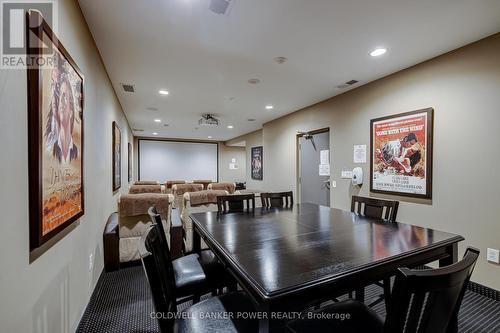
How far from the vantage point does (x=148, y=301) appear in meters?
2.24

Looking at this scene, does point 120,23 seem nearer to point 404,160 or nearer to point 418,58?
point 418,58

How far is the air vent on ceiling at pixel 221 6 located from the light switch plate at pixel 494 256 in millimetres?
3235

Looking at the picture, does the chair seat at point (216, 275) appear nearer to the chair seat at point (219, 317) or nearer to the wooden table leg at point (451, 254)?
the chair seat at point (219, 317)

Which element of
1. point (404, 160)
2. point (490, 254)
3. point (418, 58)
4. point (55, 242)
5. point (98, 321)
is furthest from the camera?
point (404, 160)

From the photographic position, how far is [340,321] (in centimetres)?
117

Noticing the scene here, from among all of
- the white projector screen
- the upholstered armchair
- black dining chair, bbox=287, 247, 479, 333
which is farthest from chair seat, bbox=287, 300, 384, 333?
the white projector screen

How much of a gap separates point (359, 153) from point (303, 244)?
9.05 ft

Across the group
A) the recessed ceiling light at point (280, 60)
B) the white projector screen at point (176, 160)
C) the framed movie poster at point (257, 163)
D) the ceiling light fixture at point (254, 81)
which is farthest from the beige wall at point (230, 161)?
the recessed ceiling light at point (280, 60)

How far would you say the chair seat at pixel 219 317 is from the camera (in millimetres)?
1135

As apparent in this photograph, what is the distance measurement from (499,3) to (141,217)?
13.1ft

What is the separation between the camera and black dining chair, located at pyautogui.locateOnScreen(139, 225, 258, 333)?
1037 millimetres

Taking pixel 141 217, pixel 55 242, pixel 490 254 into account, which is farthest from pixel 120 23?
pixel 490 254

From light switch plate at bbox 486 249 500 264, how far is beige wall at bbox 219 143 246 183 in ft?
28.8

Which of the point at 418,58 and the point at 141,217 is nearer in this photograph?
the point at 418,58
